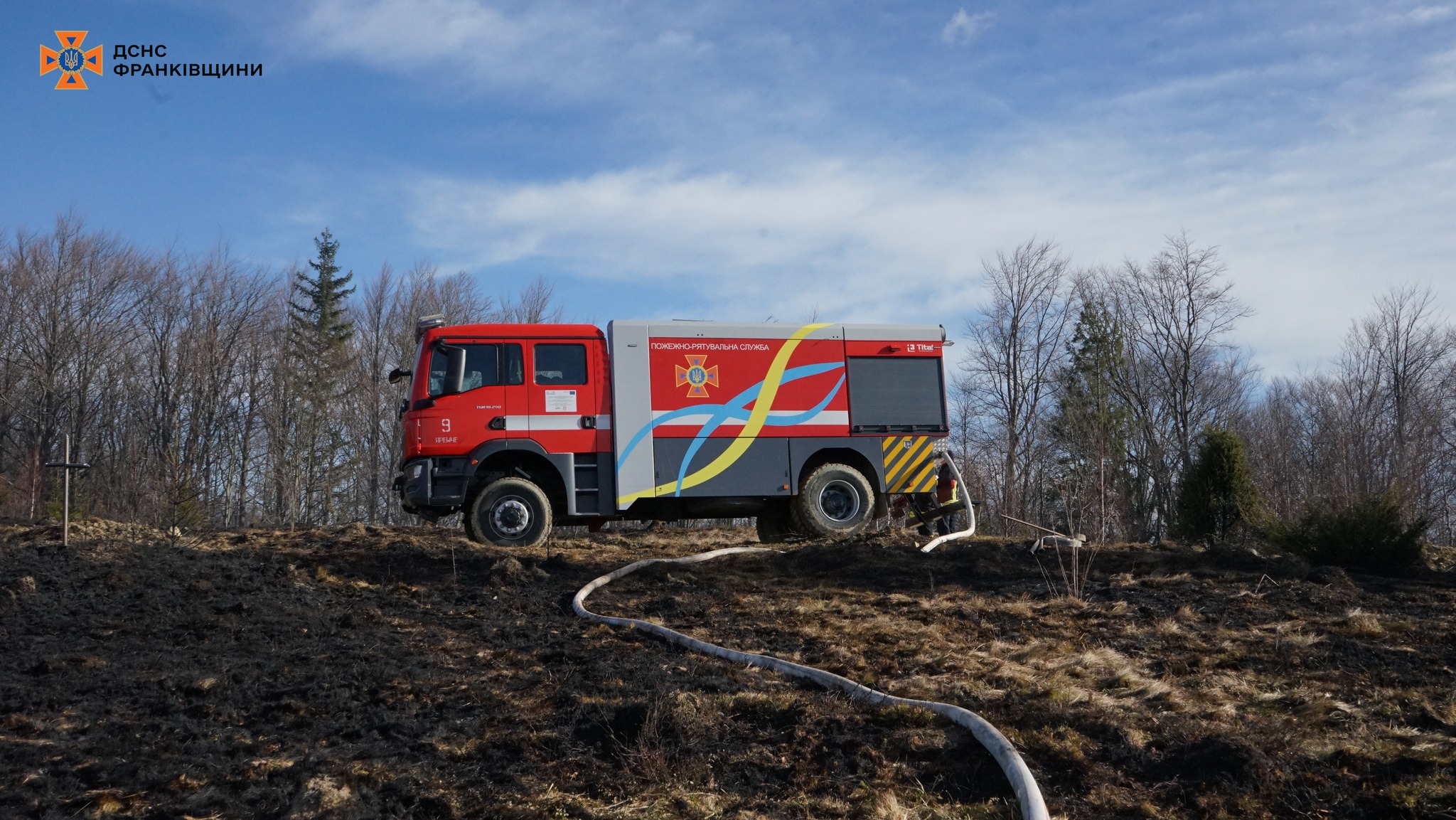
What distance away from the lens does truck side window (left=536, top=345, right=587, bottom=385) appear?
11984 millimetres

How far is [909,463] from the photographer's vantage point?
13.0 meters

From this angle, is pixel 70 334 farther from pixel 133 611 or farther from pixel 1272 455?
pixel 1272 455

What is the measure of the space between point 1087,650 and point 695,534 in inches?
354

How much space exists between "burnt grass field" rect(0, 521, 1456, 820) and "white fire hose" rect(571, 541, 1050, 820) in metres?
0.10

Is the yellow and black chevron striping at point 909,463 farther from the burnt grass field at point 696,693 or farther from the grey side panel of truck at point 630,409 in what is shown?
the burnt grass field at point 696,693

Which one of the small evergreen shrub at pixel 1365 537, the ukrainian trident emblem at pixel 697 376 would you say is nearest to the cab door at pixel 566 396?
the ukrainian trident emblem at pixel 697 376

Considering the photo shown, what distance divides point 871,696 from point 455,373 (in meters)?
7.82

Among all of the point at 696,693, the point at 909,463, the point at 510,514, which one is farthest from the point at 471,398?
the point at 696,693

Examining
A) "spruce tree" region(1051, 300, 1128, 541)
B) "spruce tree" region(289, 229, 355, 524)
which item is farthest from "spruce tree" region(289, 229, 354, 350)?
"spruce tree" region(1051, 300, 1128, 541)

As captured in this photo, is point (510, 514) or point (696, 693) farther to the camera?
point (510, 514)

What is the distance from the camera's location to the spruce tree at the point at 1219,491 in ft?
54.4

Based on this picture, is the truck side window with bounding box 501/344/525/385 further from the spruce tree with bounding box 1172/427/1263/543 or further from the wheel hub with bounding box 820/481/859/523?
the spruce tree with bounding box 1172/427/1263/543

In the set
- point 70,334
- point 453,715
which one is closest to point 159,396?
point 70,334

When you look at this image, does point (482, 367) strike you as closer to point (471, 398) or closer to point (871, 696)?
point (471, 398)
